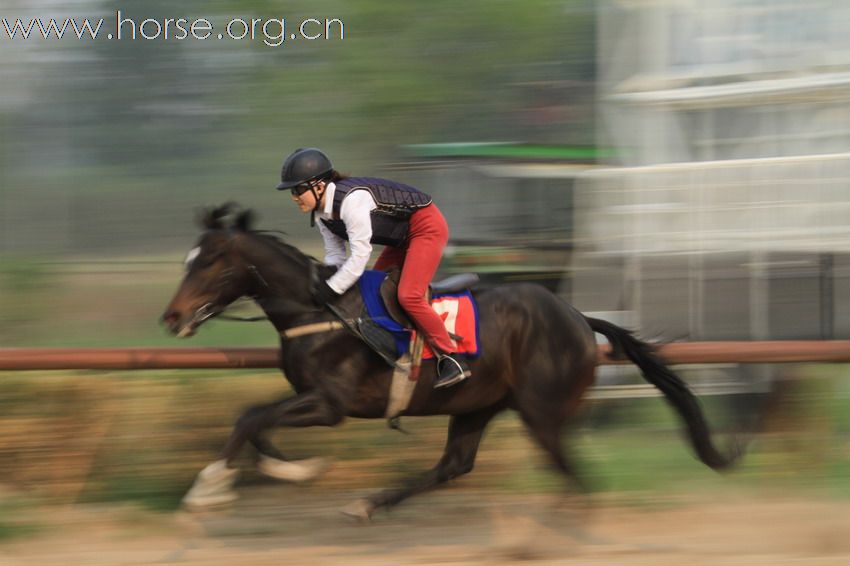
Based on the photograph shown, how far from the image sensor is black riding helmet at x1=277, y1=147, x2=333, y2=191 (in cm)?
536

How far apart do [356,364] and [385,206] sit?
31.1 inches

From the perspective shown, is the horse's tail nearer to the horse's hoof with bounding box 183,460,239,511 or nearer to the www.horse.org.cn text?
the horse's hoof with bounding box 183,460,239,511

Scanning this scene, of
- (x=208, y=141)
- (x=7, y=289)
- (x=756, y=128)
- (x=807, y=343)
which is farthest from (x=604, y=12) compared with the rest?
(x=208, y=141)

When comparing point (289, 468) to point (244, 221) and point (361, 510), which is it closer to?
point (361, 510)

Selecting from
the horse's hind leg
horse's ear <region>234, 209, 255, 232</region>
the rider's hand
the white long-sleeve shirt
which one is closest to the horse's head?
horse's ear <region>234, 209, 255, 232</region>

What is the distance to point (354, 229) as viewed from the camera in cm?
534

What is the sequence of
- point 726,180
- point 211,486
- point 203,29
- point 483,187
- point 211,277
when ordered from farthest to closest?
1. point 203,29
2. point 483,187
3. point 726,180
4. point 211,277
5. point 211,486

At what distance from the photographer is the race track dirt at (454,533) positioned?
5418 millimetres

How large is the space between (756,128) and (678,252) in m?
1.20

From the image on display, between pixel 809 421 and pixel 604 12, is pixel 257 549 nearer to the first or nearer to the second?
pixel 809 421

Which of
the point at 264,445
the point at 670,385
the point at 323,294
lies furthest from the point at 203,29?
the point at 670,385

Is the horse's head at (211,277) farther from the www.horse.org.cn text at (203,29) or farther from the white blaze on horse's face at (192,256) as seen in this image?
the www.horse.org.cn text at (203,29)

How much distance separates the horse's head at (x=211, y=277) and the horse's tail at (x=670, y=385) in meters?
1.86

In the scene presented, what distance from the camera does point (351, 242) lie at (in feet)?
17.6
